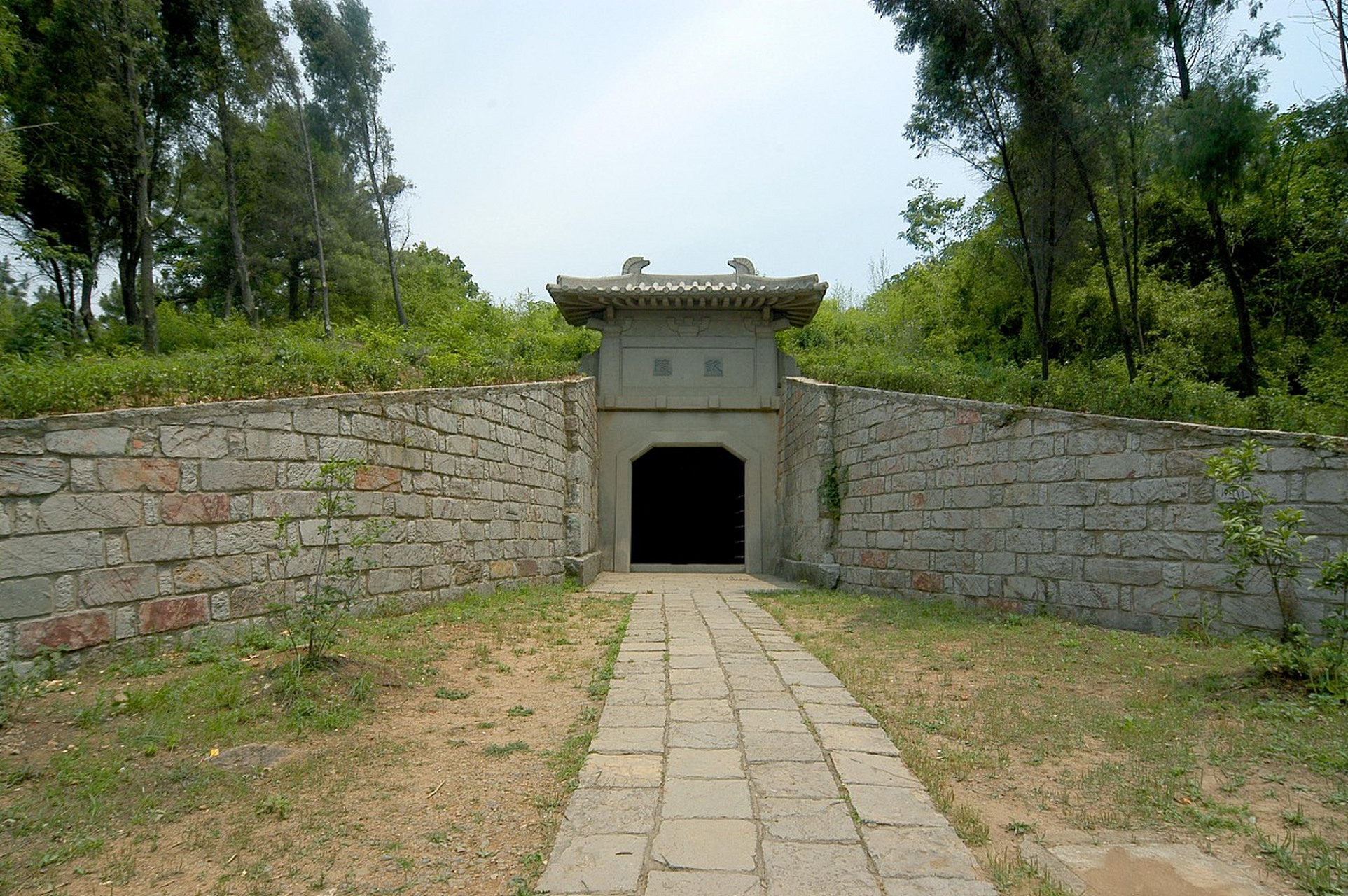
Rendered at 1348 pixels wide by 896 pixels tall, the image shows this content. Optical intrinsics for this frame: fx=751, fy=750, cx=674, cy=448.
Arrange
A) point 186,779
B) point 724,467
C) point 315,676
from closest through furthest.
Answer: point 186,779
point 315,676
point 724,467

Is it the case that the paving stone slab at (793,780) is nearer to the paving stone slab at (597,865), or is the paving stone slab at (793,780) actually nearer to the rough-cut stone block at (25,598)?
the paving stone slab at (597,865)

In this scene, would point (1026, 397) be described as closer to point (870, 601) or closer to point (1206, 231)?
point (870, 601)

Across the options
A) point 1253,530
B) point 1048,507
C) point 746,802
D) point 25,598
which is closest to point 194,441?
point 25,598

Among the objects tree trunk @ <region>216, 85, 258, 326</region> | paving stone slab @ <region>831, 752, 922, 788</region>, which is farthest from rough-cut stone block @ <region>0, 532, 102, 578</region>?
tree trunk @ <region>216, 85, 258, 326</region>

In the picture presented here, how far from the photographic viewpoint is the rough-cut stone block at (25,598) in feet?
12.5

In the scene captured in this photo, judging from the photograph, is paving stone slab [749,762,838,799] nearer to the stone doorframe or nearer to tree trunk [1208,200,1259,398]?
tree trunk [1208,200,1259,398]

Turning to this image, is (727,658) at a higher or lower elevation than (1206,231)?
lower

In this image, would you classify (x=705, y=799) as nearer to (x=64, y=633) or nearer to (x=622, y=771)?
(x=622, y=771)

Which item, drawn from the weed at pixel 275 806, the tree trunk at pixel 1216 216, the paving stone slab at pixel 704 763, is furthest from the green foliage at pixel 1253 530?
the tree trunk at pixel 1216 216

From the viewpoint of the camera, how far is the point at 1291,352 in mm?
12250

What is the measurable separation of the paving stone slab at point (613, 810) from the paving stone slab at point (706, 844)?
0.30ft

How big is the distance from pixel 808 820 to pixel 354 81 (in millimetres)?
28618

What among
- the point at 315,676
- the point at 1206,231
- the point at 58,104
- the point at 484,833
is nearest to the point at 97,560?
the point at 315,676

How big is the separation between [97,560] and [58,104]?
56.1 ft
